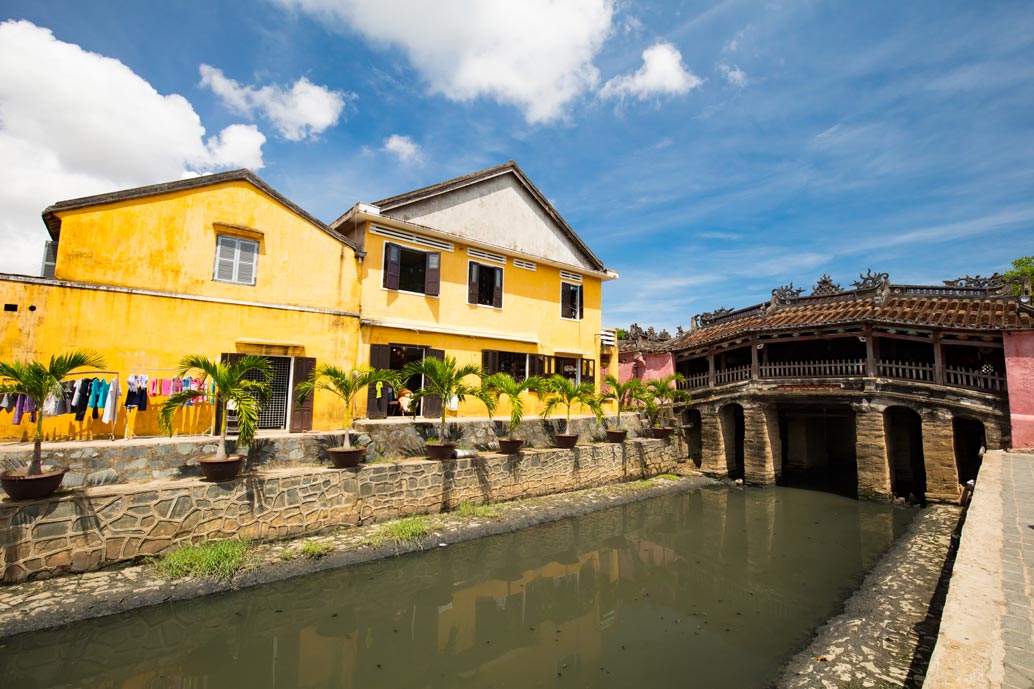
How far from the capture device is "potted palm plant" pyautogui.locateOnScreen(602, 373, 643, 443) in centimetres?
1661

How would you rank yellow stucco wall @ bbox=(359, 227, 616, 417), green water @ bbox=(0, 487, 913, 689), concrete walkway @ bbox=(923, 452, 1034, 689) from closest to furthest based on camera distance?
1. concrete walkway @ bbox=(923, 452, 1034, 689)
2. green water @ bbox=(0, 487, 913, 689)
3. yellow stucco wall @ bbox=(359, 227, 616, 417)

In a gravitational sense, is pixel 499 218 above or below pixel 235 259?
above

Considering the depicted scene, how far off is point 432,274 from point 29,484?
10080 millimetres

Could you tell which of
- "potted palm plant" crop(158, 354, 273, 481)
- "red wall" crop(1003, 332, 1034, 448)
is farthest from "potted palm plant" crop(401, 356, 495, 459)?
"red wall" crop(1003, 332, 1034, 448)

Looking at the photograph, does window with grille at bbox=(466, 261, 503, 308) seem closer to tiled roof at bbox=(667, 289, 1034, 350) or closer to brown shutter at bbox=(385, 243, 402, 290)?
brown shutter at bbox=(385, 243, 402, 290)

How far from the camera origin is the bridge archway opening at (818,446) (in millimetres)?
18219

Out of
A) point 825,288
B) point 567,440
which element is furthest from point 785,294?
point 567,440

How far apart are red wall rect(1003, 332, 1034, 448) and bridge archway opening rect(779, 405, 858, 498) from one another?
5165 mm

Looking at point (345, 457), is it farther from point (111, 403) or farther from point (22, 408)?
point (22, 408)

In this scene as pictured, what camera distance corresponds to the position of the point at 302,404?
39.0 ft

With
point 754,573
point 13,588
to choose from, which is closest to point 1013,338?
point 754,573

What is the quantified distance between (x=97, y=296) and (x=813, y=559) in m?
16.6

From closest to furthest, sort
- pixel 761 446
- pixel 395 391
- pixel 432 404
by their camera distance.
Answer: pixel 395 391
pixel 432 404
pixel 761 446

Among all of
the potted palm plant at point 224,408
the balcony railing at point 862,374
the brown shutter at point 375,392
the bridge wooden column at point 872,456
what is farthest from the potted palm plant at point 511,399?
the bridge wooden column at point 872,456
